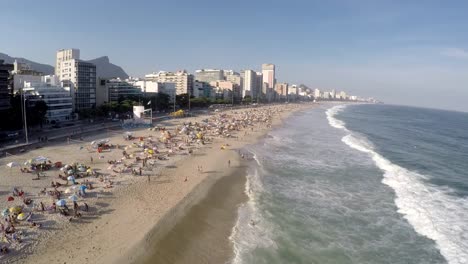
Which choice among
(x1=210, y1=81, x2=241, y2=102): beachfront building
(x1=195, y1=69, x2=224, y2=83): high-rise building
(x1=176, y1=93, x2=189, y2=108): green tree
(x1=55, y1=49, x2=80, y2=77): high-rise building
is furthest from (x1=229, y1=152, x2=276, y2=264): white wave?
(x1=195, y1=69, x2=224, y2=83): high-rise building

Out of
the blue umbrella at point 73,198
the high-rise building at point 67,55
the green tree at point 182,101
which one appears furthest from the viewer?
the green tree at point 182,101

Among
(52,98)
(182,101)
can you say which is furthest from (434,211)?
(182,101)

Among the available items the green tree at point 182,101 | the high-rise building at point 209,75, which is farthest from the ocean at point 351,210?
the high-rise building at point 209,75

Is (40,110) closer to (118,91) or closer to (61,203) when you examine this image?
(61,203)

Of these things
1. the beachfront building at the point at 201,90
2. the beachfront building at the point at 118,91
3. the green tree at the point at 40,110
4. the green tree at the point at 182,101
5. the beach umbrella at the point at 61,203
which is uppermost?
the beachfront building at the point at 201,90

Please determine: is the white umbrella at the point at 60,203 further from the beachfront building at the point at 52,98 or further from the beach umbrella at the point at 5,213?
the beachfront building at the point at 52,98

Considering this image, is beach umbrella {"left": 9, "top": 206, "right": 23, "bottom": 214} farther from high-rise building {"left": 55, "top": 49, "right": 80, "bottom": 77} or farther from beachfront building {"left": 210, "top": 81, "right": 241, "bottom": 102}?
beachfront building {"left": 210, "top": 81, "right": 241, "bottom": 102}
